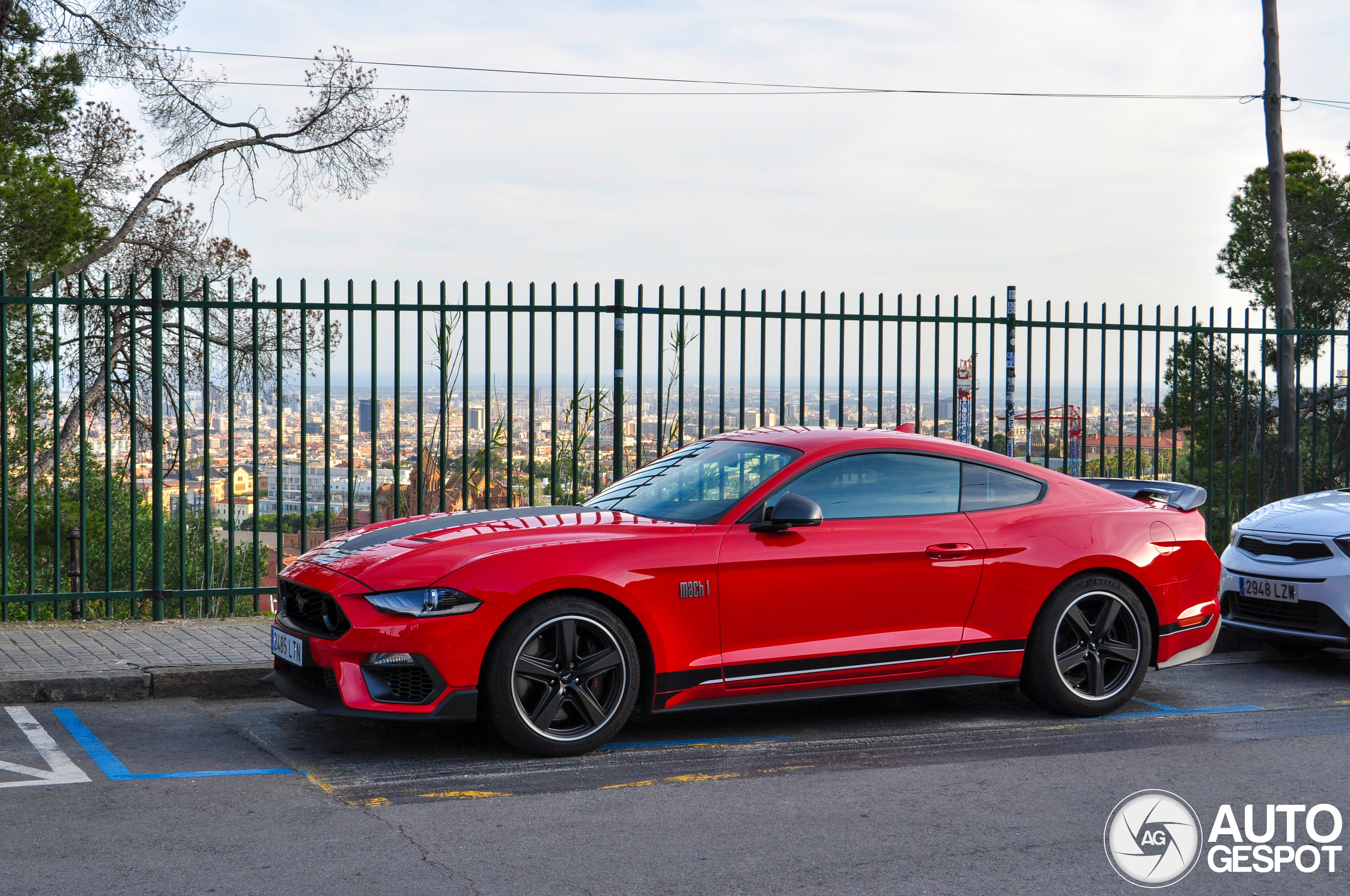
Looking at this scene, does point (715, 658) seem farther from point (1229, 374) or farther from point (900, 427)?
point (1229, 374)

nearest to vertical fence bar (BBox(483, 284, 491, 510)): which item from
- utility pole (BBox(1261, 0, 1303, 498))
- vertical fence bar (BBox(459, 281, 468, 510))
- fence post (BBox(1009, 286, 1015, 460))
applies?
vertical fence bar (BBox(459, 281, 468, 510))

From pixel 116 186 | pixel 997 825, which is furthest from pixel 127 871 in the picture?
pixel 116 186

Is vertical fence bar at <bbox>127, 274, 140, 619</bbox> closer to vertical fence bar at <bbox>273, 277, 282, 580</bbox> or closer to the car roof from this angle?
vertical fence bar at <bbox>273, 277, 282, 580</bbox>

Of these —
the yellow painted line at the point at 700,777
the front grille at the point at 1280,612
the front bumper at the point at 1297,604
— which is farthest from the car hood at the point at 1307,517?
the yellow painted line at the point at 700,777

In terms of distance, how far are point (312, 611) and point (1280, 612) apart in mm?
6009

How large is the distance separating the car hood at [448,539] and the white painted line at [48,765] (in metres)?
1.28

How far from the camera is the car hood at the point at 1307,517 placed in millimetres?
7977

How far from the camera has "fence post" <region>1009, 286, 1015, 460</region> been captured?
34.0ft

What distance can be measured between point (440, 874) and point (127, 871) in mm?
994

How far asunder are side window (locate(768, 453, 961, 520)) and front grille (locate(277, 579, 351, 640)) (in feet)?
6.76

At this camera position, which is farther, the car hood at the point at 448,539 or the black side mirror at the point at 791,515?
the black side mirror at the point at 791,515

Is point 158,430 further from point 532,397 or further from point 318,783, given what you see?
point 318,783

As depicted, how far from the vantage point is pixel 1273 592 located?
26.2ft

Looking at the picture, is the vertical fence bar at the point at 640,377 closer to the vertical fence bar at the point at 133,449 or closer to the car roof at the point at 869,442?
the car roof at the point at 869,442
